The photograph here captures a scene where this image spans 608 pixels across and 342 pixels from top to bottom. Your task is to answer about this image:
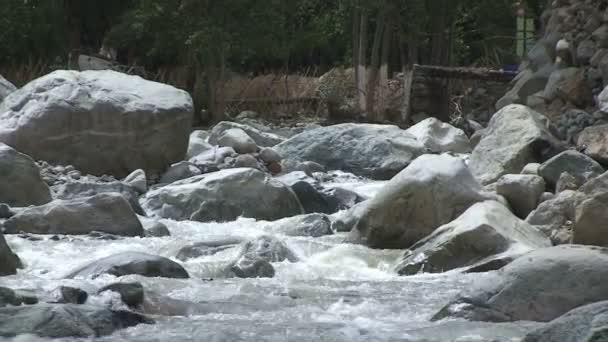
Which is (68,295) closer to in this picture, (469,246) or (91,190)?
(469,246)

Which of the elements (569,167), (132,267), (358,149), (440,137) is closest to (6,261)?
(132,267)

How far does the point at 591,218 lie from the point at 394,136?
233 inches

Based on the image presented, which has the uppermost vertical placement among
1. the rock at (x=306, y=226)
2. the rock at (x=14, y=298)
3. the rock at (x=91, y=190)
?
the rock at (x=14, y=298)

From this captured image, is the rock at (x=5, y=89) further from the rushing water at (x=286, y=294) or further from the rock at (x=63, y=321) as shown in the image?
the rock at (x=63, y=321)

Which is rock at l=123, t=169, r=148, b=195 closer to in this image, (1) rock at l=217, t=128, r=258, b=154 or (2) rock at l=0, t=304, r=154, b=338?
(1) rock at l=217, t=128, r=258, b=154

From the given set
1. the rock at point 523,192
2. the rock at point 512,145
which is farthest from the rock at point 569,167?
the rock at point 512,145

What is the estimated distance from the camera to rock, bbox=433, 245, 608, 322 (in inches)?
212

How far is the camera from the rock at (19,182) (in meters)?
9.38

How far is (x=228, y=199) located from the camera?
9.55 metres

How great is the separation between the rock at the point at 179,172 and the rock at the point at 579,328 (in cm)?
755

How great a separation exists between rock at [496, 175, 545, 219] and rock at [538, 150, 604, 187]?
0.18 m

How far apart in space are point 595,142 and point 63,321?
605cm

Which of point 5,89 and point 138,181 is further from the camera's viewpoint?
point 5,89

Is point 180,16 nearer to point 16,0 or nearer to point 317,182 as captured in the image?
point 16,0
